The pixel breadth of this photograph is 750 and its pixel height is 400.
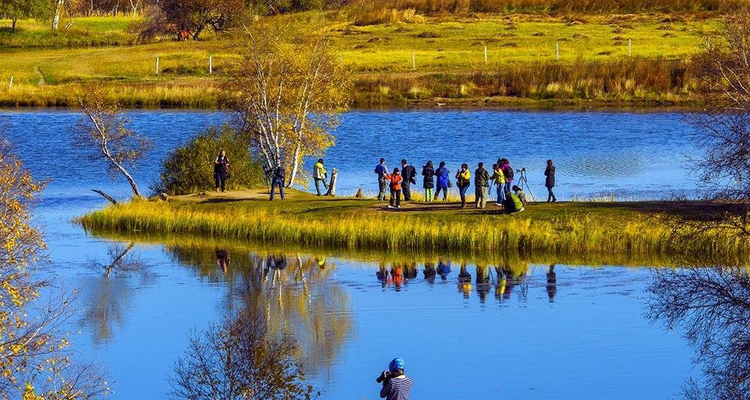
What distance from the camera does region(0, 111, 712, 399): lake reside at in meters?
34.3

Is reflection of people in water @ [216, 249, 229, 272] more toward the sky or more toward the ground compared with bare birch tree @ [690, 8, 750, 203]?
more toward the ground

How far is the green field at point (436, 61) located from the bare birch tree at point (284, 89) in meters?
33.4

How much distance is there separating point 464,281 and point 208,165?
55.4 ft

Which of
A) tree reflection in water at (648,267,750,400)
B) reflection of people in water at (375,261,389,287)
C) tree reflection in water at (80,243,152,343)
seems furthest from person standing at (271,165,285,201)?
tree reflection in water at (648,267,750,400)

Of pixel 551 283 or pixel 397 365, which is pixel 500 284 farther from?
pixel 397 365

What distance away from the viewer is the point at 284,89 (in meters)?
56.4

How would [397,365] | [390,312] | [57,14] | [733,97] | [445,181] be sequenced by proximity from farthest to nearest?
[57,14] < [445,181] < [733,97] < [390,312] < [397,365]

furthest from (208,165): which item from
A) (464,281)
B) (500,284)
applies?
(500,284)

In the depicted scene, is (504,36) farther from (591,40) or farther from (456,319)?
(456,319)

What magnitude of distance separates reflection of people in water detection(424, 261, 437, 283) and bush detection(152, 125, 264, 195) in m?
13.6

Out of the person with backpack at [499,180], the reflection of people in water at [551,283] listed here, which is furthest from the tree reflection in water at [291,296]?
the person with backpack at [499,180]

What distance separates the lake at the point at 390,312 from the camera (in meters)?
34.3

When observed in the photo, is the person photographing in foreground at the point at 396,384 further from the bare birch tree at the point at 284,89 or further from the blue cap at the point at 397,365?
the bare birch tree at the point at 284,89

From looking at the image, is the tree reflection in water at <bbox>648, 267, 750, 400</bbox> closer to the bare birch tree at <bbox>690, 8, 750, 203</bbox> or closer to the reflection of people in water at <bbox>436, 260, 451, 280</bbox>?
the bare birch tree at <bbox>690, 8, 750, 203</bbox>
